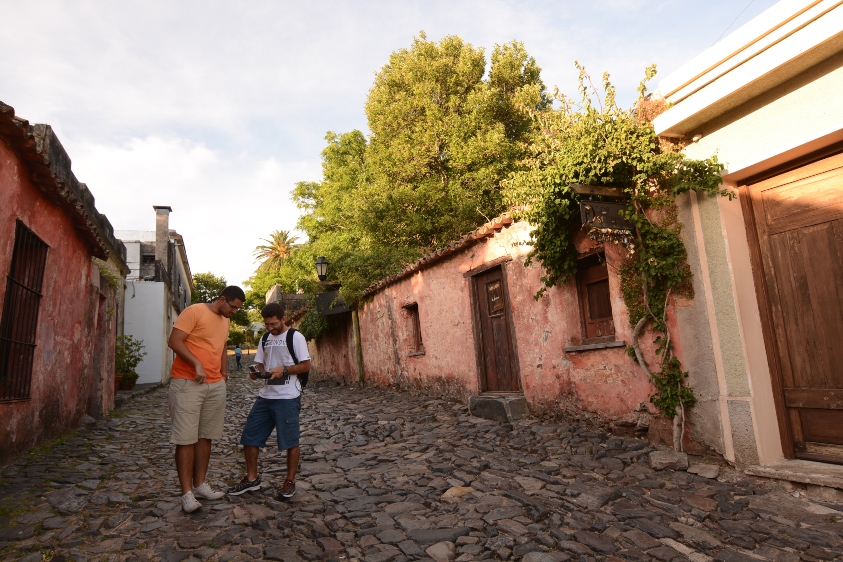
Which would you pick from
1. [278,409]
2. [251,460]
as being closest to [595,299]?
[278,409]

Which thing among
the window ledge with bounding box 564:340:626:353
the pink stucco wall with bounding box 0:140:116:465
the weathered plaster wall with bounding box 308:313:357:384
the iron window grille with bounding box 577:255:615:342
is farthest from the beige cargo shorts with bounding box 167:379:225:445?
the weathered plaster wall with bounding box 308:313:357:384

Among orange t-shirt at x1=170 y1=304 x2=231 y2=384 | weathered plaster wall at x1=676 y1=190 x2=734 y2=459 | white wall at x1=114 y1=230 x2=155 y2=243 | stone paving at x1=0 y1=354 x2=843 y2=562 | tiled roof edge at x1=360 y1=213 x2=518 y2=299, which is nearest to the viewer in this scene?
stone paving at x1=0 y1=354 x2=843 y2=562

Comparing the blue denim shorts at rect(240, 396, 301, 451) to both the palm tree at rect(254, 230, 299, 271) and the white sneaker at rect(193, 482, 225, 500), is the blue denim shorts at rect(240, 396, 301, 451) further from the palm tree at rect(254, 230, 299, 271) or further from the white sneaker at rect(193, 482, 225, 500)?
the palm tree at rect(254, 230, 299, 271)

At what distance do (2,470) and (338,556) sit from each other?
382 cm

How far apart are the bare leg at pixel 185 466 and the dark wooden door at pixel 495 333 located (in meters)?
4.94

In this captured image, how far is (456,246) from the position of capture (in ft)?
29.9

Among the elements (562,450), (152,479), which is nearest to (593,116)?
(562,450)

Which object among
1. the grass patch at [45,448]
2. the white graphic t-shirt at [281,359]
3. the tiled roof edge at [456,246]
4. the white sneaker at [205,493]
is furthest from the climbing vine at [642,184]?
the grass patch at [45,448]

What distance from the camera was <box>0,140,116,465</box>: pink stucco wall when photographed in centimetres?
536

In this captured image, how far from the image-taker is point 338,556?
11.0 feet

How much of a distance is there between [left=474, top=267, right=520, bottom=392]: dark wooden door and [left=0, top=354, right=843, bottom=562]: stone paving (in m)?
1.84

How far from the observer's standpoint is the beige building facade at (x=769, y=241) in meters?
4.29

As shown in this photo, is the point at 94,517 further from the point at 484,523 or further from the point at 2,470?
the point at 484,523

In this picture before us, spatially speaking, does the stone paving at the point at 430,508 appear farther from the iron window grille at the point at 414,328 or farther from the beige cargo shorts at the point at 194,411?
the iron window grille at the point at 414,328
